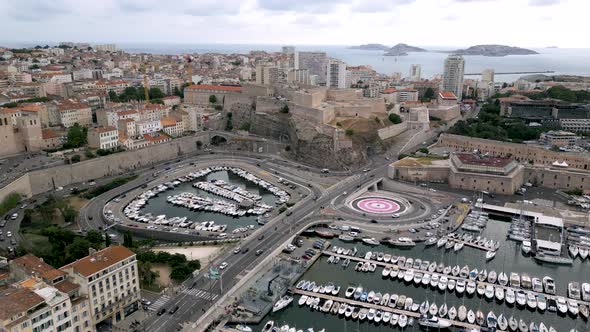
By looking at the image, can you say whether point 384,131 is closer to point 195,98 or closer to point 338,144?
point 338,144

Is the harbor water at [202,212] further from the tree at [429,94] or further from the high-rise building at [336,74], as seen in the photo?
the tree at [429,94]

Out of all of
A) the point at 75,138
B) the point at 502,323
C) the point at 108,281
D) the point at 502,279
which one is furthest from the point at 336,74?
the point at 108,281

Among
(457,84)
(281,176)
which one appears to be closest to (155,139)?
(281,176)

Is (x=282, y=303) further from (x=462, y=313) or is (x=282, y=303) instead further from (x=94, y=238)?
(x=94, y=238)

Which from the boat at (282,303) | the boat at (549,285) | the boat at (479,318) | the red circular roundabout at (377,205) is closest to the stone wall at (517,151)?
the red circular roundabout at (377,205)

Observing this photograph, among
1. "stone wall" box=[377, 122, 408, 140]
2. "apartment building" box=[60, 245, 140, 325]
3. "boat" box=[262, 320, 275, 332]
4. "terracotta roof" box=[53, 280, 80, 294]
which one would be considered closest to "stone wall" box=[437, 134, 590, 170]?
"stone wall" box=[377, 122, 408, 140]

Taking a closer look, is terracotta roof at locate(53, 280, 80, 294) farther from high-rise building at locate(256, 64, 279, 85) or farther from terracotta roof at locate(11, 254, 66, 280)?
high-rise building at locate(256, 64, 279, 85)
